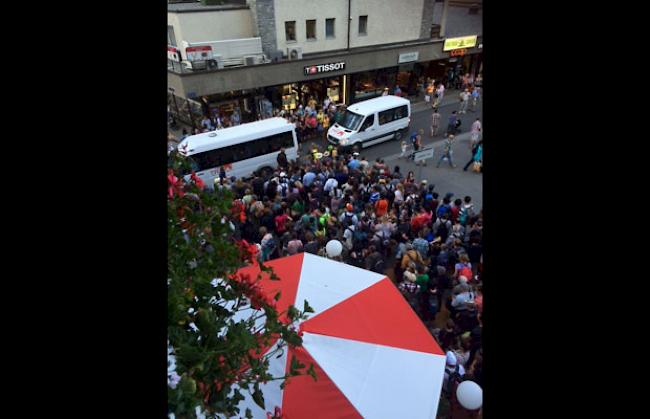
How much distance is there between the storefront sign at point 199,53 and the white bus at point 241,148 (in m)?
4.41

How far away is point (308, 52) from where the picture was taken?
1983 centimetres

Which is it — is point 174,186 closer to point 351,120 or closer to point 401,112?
point 351,120

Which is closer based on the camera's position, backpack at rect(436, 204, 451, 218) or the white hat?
the white hat

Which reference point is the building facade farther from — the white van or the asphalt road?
the white van

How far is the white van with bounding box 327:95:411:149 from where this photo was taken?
16250 mm

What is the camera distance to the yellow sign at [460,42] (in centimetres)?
2326

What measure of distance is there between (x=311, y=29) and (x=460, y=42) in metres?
9.87

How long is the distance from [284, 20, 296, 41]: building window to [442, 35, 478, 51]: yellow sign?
956cm

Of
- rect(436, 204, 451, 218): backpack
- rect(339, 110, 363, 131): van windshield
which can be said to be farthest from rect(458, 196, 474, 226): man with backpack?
rect(339, 110, 363, 131): van windshield
